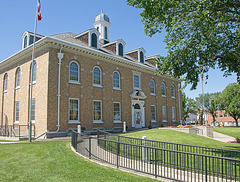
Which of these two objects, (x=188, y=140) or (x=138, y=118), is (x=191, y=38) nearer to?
(x=188, y=140)

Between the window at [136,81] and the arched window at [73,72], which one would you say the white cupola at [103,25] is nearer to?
the window at [136,81]

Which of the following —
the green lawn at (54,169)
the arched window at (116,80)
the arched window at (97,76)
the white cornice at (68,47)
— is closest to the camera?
the green lawn at (54,169)

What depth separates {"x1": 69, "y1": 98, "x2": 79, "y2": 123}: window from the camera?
19733 mm

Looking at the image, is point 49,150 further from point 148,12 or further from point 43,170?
point 148,12

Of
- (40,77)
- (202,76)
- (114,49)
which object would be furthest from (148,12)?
(114,49)

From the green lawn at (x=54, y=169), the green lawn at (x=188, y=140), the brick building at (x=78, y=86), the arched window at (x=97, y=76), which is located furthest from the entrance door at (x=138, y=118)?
the green lawn at (x=54, y=169)

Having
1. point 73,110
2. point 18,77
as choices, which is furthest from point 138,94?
point 18,77

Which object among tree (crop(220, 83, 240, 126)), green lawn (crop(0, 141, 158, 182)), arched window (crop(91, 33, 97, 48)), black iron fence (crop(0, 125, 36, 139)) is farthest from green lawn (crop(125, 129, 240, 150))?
tree (crop(220, 83, 240, 126))

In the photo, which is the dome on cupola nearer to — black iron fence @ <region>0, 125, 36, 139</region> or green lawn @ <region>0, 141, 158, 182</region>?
black iron fence @ <region>0, 125, 36, 139</region>

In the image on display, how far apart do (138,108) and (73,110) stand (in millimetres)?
10137

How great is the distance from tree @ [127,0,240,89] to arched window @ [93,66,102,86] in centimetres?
1022

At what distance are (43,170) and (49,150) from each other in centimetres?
322

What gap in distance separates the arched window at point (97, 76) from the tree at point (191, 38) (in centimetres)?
1022

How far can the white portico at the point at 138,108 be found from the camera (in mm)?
26453
